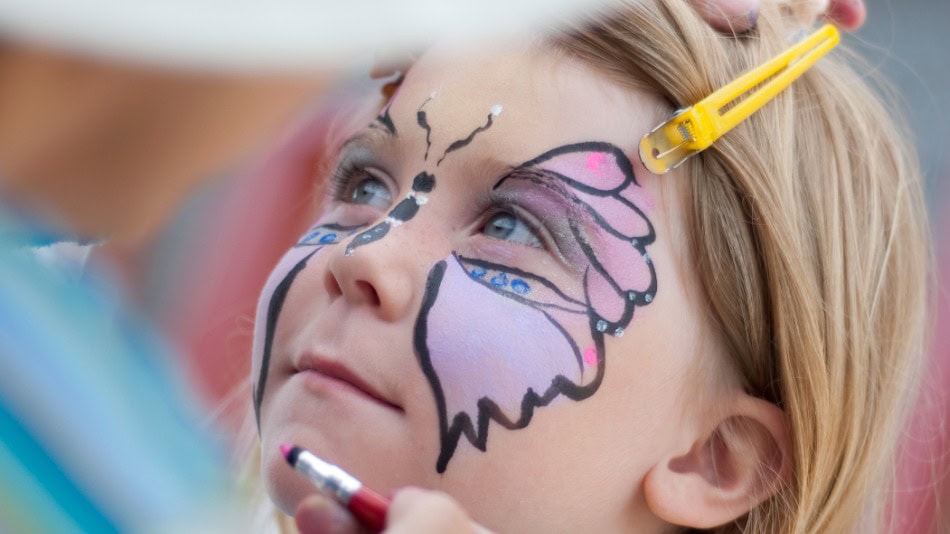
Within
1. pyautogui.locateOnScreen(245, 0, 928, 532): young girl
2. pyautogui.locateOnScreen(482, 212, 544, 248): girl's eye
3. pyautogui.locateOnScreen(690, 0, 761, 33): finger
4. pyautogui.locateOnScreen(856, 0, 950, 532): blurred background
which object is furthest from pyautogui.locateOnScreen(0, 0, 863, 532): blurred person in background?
pyautogui.locateOnScreen(856, 0, 950, 532): blurred background

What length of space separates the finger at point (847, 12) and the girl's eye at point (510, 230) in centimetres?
50

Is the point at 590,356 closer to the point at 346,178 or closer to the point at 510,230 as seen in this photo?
the point at 510,230

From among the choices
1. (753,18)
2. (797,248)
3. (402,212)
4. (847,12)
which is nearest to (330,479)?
(402,212)

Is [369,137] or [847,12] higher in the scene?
[847,12]

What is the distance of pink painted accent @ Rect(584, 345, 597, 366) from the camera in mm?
927

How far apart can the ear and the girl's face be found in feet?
0.15

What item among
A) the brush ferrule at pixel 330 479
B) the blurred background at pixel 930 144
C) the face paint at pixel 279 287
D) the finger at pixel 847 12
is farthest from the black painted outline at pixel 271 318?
the blurred background at pixel 930 144

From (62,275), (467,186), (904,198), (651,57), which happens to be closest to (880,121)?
(904,198)

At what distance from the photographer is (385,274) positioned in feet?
2.96

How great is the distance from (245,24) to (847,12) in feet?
2.21

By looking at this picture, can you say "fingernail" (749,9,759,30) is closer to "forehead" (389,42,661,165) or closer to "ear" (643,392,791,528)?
"forehead" (389,42,661,165)

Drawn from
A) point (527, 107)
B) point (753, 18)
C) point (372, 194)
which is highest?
point (753, 18)

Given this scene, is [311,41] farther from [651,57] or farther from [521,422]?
[521,422]

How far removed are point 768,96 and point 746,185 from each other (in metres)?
0.09
